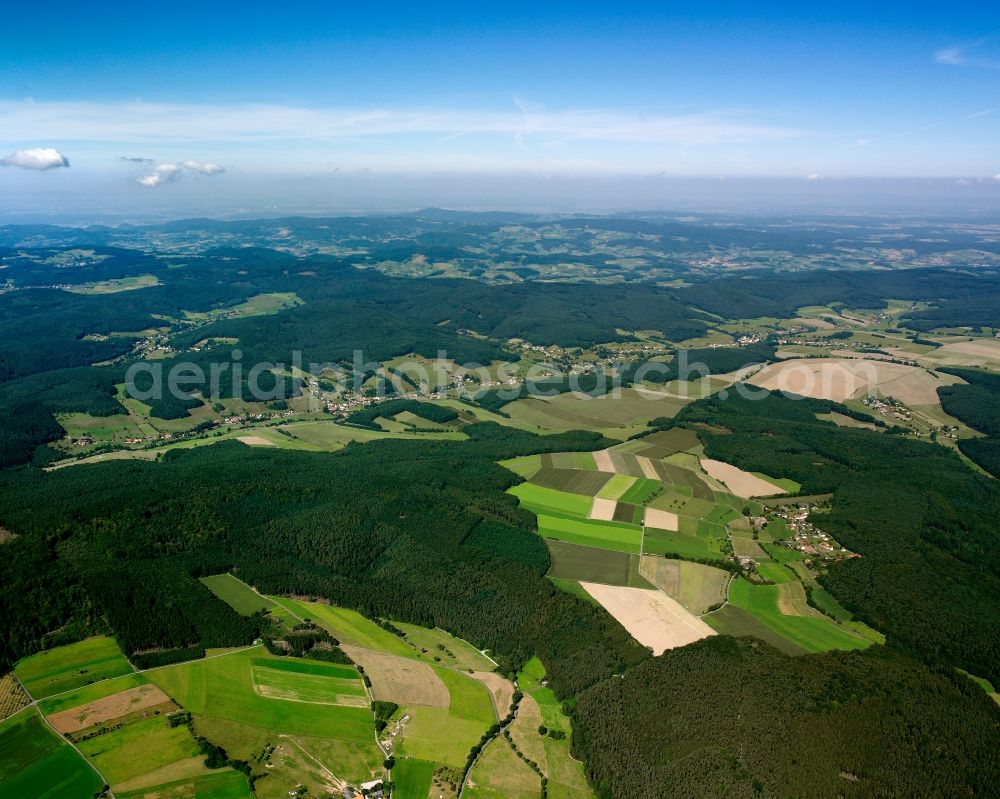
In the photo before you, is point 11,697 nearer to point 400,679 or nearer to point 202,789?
point 202,789

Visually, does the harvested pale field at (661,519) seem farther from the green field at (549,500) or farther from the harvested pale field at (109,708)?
the harvested pale field at (109,708)

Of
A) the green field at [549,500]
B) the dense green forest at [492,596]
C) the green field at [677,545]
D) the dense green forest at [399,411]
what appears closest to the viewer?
the dense green forest at [492,596]

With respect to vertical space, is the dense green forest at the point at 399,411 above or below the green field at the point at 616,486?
below

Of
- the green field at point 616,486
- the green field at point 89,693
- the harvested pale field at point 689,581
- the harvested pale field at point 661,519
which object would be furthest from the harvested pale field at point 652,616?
the green field at point 89,693

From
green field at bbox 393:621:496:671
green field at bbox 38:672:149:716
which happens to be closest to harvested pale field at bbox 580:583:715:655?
green field at bbox 393:621:496:671

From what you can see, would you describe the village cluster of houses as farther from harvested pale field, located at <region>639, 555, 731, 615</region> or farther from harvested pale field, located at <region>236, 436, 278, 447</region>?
harvested pale field, located at <region>236, 436, 278, 447</region>

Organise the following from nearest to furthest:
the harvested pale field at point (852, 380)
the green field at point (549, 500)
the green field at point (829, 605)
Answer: the green field at point (829, 605)
the green field at point (549, 500)
the harvested pale field at point (852, 380)

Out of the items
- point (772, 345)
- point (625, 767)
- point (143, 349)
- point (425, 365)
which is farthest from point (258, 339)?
point (625, 767)
